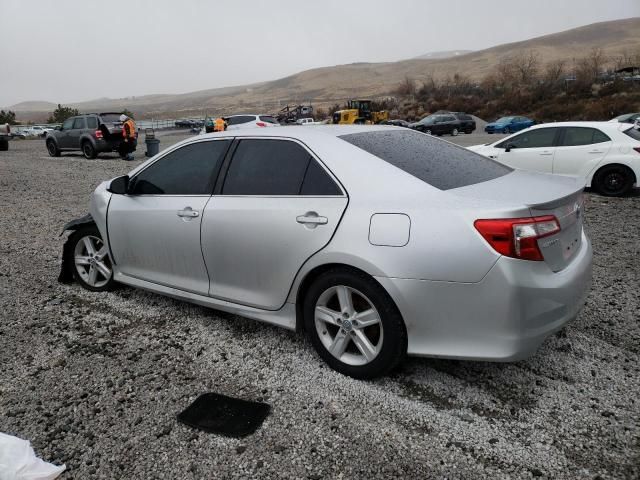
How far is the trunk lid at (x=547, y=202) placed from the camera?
255 cm

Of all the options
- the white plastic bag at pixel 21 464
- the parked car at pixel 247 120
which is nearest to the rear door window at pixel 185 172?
the white plastic bag at pixel 21 464

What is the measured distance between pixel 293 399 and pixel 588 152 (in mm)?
7967

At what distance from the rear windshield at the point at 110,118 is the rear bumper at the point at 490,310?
57.4 feet

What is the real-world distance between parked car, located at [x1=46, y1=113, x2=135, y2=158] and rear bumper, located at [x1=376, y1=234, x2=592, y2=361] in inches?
669

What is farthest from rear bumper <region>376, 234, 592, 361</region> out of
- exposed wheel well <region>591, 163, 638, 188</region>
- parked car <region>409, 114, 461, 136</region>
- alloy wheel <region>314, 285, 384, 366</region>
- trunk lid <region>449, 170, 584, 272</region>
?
parked car <region>409, 114, 461, 136</region>

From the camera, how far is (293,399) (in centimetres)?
285

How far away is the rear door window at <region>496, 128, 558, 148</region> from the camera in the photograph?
9016 millimetres

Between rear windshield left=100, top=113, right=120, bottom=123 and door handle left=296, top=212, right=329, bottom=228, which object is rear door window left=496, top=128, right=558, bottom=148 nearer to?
door handle left=296, top=212, right=329, bottom=228

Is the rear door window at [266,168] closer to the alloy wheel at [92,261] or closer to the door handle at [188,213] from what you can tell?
the door handle at [188,213]

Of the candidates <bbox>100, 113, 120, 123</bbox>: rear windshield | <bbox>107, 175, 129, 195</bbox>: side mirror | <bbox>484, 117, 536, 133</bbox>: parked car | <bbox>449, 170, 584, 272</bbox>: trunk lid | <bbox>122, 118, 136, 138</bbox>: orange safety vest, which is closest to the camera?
<bbox>449, 170, 584, 272</bbox>: trunk lid

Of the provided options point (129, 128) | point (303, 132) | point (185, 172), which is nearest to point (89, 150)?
point (129, 128)

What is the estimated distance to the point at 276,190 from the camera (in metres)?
3.21

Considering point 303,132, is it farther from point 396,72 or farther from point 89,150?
point 396,72

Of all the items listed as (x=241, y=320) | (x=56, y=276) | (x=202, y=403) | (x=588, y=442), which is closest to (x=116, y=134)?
(x=56, y=276)
